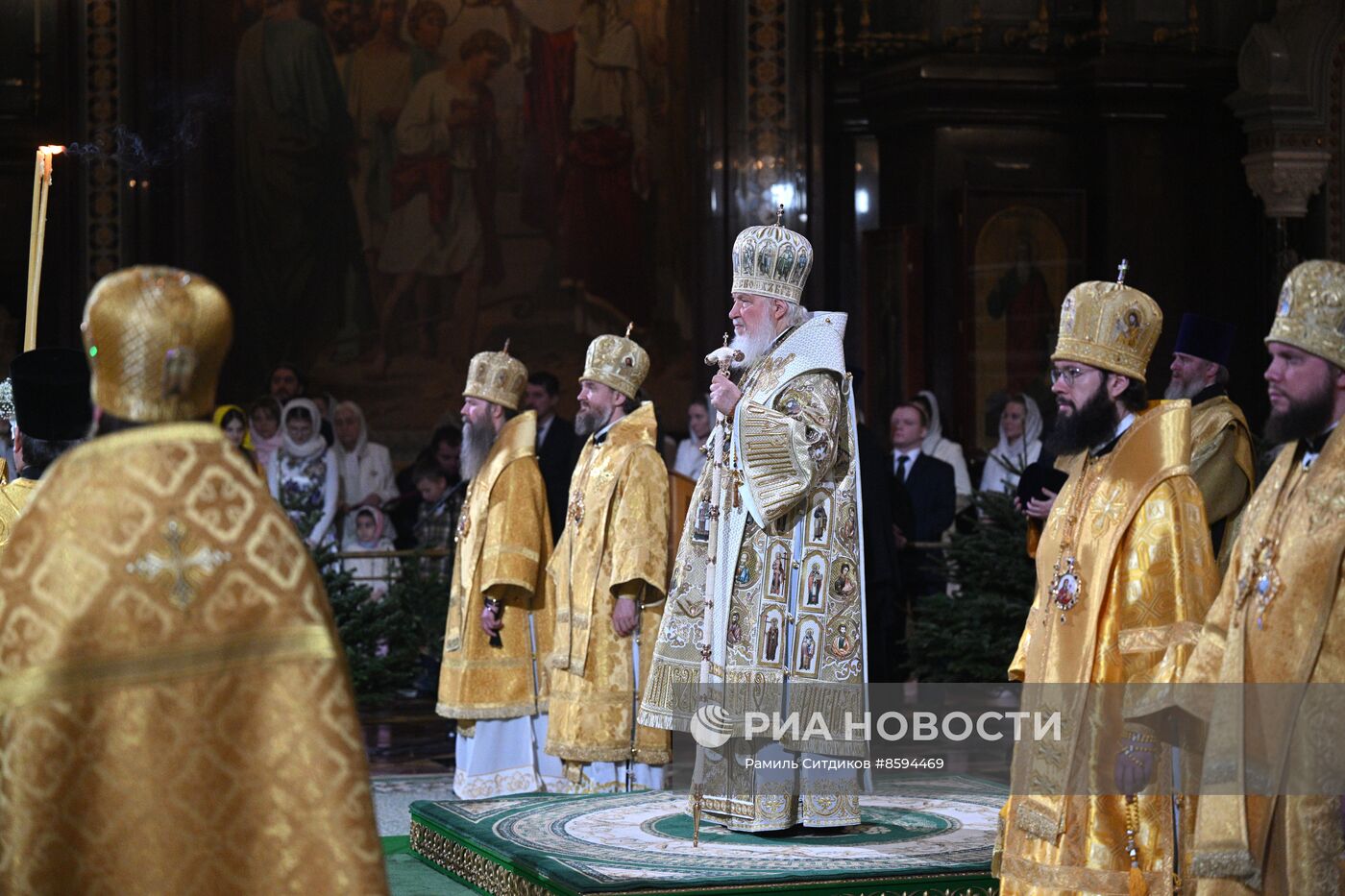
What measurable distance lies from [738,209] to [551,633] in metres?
5.50

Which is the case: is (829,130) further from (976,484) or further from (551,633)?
(551,633)

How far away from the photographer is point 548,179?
15.1 m

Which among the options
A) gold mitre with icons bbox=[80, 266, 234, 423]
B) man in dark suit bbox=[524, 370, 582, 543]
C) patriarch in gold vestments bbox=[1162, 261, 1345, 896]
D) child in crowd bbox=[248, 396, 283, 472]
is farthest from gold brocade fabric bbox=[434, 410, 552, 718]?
gold mitre with icons bbox=[80, 266, 234, 423]

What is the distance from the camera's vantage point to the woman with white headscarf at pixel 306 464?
11258 millimetres

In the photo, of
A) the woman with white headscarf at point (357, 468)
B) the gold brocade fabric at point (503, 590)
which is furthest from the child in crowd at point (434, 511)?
the gold brocade fabric at point (503, 590)

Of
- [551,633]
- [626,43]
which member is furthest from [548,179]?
[551,633]

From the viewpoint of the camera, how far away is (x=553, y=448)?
32.8 ft

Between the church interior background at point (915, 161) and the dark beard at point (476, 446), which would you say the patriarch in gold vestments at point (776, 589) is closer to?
the dark beard at point (476, 446)

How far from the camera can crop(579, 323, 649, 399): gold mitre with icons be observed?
7.79 m

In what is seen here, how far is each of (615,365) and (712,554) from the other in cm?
195

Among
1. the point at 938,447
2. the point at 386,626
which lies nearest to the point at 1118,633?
the point at 386,626

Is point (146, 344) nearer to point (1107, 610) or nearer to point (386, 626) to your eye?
point (1107, 610)

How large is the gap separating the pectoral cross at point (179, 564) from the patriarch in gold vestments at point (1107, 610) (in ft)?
8.13

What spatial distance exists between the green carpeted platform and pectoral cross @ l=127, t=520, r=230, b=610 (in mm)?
2835
